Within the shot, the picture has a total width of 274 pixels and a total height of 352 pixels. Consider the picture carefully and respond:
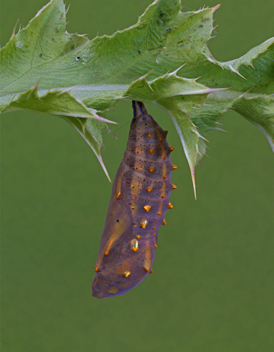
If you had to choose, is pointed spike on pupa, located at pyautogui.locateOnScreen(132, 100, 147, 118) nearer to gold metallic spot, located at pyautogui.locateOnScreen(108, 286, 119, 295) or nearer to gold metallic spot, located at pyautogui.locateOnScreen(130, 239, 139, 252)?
gold metallic spot, located at pyautogui.locateOnScreen(130, 239, 139, 252)

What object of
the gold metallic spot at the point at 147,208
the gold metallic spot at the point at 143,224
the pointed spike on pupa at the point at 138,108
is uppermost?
the pointed spike on pupa at the point at 138,108

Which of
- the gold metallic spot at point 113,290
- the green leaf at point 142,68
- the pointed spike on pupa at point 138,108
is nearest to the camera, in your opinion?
the green leaf at point 142,68

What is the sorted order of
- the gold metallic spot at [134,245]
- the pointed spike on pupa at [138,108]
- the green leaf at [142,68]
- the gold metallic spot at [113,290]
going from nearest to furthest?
the green leaf at [142,68]
the pointed spike on pupa at [138,108]
the gold metallic spot at [134,245]
the gold metallic spot at [113,290]

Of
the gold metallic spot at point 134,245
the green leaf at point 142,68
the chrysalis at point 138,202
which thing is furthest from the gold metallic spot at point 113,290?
the green leaf at point 142,68

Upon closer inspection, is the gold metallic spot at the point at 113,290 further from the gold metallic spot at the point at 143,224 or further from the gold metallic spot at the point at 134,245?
the gold metallic spot at the point at 143,224

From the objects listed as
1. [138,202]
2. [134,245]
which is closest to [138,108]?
[138,202]

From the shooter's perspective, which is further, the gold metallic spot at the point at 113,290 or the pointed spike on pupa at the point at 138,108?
the gold metallic spot at the point at 113,290

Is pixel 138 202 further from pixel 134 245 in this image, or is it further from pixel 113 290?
pixel 113 290

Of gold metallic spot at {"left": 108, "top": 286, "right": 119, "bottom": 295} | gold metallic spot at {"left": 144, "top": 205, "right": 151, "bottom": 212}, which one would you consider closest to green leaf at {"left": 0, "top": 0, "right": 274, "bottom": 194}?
gold metallic spot at {"left": 144, "top": 205, "right": 151, "bottom": 212}
